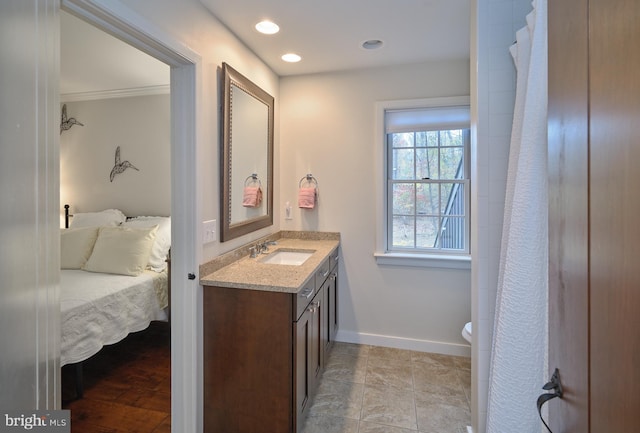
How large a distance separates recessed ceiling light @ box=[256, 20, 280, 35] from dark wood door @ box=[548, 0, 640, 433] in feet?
5.52

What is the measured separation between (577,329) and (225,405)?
1.71m

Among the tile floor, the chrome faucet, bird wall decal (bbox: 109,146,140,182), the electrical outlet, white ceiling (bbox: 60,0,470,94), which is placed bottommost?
the tile floor

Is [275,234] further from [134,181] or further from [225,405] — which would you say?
[134,181]

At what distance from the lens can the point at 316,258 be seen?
224 centimetres

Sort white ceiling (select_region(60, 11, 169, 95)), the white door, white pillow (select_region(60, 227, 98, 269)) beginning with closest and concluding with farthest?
the white door < white ceiling (select_region(60, 11, 169, 95)) < white pillow (select_region(60, 227, 98, 269))

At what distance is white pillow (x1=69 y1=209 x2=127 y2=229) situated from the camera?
134 inches

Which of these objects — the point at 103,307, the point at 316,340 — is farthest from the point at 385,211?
the point at 103,307

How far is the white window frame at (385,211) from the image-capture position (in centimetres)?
269

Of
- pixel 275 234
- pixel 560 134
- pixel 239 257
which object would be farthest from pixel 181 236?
pixel 560 134

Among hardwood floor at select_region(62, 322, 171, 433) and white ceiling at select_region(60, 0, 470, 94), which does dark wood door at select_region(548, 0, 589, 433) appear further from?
hardwood floor at select_region(62, 322, 171, 433)

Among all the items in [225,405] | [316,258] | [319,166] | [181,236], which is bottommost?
[225,405]

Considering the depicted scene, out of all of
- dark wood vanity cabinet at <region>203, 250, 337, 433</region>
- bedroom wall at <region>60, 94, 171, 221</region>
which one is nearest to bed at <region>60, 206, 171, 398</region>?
bedroom wall at <region>60, 94, 171, 221</region>

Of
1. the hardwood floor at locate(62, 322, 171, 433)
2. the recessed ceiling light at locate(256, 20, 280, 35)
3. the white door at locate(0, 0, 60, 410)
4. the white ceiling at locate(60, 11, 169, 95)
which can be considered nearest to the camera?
the white door at locate(0, 0, 60, 410)

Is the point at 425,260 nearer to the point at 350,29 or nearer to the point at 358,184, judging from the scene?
the point at 358,184
